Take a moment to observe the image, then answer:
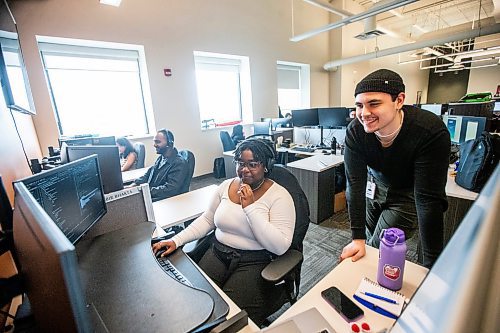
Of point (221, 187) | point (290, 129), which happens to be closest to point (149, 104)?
point (290, 129)

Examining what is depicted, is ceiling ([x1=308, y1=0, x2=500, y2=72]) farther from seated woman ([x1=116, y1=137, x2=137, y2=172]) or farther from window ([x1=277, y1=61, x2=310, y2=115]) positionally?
seated woman ([x1=116, y1=137, x2=137, y2=172])

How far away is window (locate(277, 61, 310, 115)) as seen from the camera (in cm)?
650

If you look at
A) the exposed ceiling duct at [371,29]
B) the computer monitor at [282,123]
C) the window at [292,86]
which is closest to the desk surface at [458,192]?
the computer monitor at [282,123]

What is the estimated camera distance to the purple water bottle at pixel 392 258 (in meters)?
0.83

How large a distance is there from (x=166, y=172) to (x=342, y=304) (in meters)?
1.93

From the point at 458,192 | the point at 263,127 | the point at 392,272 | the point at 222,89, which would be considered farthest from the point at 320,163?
the point at 222,89

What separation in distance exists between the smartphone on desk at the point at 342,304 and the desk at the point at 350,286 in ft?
0.04

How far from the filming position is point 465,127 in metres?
2.56

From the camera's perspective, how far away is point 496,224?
19 centimetres

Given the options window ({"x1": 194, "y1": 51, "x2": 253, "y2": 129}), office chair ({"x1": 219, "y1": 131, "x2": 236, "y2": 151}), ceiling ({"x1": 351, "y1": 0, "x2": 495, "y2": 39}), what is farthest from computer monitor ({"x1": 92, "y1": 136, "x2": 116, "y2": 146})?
ceiling ({"x1": 351, "y1": 0, "x2": 495, "y2": 39})

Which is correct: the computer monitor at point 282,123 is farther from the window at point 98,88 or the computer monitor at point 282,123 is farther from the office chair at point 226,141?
the window at point 98,88

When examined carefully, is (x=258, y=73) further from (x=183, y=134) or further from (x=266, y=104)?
(x=183, y=134)

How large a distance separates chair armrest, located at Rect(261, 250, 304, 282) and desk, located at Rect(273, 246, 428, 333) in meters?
0.20

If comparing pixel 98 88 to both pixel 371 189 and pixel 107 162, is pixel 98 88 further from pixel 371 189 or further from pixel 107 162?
pixel 371 189
